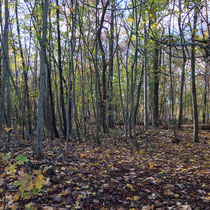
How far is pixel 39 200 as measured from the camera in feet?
9.61

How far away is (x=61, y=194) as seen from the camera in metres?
3.12

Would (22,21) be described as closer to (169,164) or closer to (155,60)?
(155,60)

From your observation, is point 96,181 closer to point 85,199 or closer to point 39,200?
point 85,199

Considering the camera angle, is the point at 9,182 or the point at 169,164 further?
the point at 169,164

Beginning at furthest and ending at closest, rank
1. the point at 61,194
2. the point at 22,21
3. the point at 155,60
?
the point at 155,60
the point at 22,21
the point at 61,194

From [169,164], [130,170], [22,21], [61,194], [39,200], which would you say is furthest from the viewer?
[22,21]

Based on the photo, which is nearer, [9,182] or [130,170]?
[9,182]

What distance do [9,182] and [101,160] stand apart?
2551 millimetres

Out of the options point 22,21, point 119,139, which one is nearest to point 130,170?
point 119,139

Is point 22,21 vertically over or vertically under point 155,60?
over

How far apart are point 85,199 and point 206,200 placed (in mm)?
1928

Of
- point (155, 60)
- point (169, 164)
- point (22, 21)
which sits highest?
point (22, 21)

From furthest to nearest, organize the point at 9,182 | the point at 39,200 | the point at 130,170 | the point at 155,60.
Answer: the point at 155,60 < the point at 130,170 < the point at 9,182 < the point at 39,200

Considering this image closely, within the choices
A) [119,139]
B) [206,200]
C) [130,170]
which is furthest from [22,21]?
[206,200]
